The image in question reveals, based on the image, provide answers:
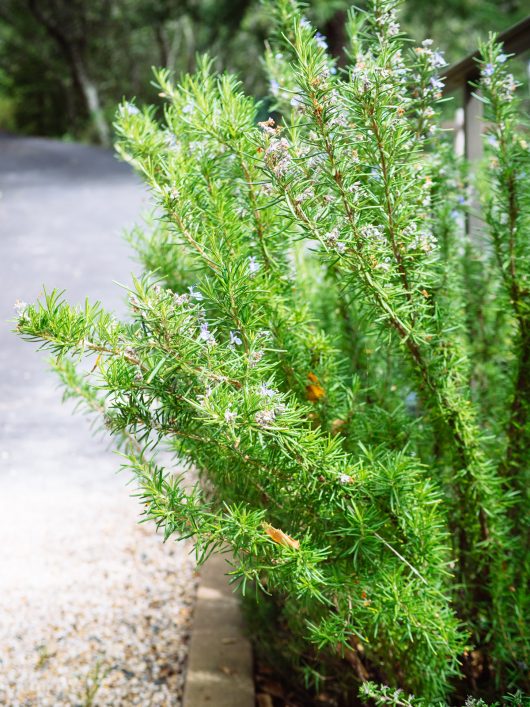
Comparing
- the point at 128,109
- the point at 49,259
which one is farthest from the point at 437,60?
the point at 49,259

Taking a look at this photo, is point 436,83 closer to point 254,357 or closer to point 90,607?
point 254,357

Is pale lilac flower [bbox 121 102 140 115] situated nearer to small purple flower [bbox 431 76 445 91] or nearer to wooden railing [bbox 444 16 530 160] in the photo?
small purple flower [bbox 431 76 445 91]

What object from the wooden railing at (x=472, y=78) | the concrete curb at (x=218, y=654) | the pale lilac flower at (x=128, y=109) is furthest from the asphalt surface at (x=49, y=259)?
the wooden railing at (x=472, y=78)

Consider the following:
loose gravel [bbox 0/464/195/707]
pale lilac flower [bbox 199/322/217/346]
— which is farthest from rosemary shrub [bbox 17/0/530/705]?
loose gravel [bbox 0/464/195/707]

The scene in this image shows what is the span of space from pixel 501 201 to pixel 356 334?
0.51m

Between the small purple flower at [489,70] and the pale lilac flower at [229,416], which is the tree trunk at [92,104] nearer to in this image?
the small purple flower at [489,70]

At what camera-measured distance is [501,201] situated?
145 centimetres

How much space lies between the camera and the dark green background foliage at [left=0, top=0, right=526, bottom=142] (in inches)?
555

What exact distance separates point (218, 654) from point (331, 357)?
1313 mm

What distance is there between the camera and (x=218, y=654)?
7.32 ft

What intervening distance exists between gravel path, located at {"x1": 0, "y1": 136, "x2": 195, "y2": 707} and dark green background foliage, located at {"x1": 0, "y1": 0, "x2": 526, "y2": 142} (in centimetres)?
1034

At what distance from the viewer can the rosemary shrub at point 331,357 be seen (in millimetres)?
1039

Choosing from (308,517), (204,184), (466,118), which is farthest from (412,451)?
(466,118)

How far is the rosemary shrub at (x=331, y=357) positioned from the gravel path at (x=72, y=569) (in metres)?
0.38
